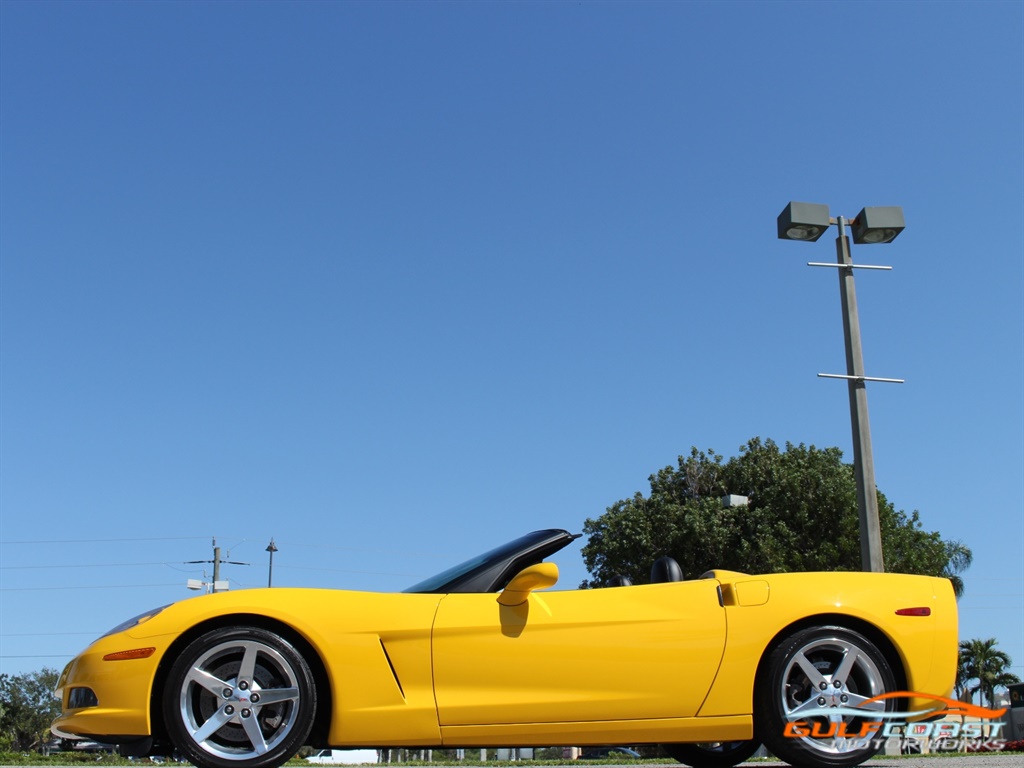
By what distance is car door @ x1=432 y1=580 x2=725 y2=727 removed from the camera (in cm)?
412

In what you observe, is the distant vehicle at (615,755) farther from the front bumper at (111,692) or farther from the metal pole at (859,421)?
the front bumper at (111,692)

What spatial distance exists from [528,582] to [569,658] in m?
0.37

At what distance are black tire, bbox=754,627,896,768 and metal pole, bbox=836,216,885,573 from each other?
5722 mm

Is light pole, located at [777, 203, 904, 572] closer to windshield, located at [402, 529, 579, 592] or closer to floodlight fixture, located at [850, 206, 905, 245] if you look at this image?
floodlight fixture, located at [850, 206, 905, 245]

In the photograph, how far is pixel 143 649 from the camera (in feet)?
13.4

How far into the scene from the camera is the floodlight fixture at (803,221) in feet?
35.4

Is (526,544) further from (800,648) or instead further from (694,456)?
(694,456)

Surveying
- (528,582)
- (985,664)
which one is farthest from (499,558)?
(985,664)

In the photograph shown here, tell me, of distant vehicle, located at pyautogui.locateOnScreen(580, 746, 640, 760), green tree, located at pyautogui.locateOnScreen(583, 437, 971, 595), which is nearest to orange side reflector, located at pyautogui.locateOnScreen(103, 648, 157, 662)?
distant vehicle, located at pyautogui.locateOnScreen(580, 746, 640, 760)

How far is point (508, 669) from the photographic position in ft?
13.6

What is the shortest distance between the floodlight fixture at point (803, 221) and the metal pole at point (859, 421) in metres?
0.44

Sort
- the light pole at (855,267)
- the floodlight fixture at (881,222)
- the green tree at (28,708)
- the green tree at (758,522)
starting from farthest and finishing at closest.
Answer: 1. the green tree at (28,708)
2. the green tree at (758,522)
3. the floodlight fixture at (881,222)
4. the light pole at (855,267)

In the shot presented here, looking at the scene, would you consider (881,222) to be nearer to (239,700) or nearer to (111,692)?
(239,700)
